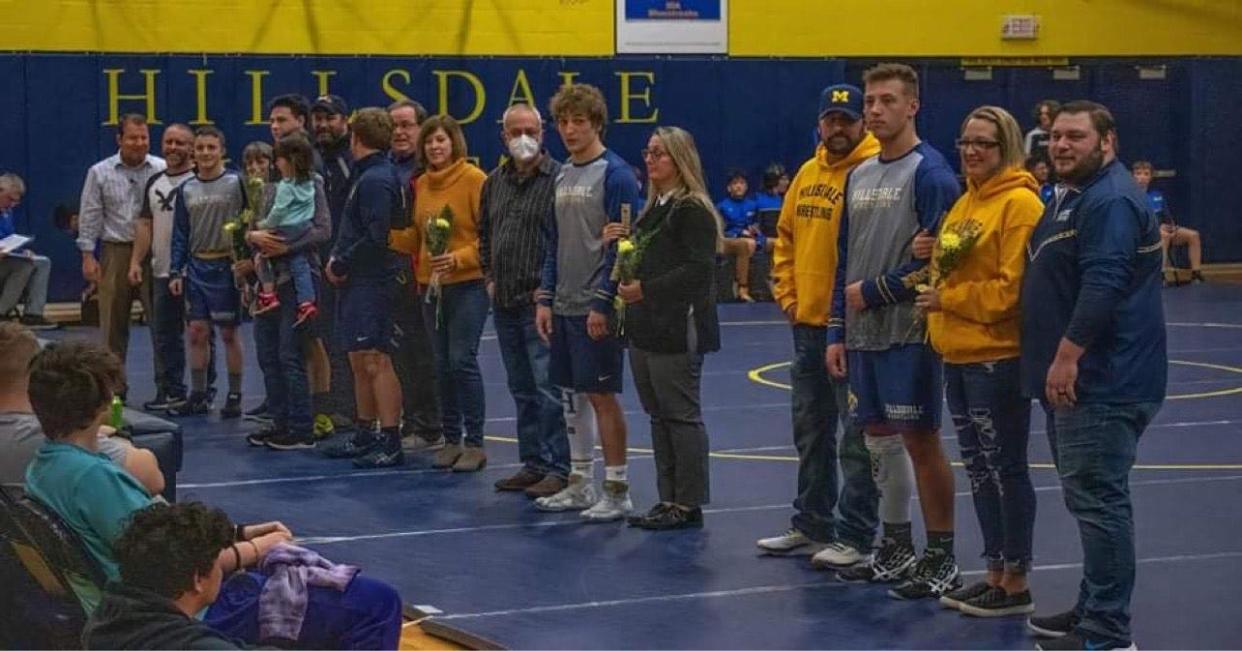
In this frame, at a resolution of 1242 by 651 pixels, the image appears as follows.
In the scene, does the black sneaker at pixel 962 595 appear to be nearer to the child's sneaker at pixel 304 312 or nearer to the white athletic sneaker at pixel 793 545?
the white athletic sneaker at pixel 793 545

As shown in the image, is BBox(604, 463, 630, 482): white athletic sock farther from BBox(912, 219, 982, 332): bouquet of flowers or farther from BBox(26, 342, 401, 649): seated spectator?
BBox(26, 342, 401, 649): seated spectator

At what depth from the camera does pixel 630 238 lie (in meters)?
9.06

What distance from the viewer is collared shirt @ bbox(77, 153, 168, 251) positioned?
44.9 ft

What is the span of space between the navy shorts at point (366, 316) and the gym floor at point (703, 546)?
700 mm

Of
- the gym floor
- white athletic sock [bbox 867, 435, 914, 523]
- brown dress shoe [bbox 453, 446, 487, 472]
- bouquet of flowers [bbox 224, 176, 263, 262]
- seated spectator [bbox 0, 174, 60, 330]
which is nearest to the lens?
the gym floor

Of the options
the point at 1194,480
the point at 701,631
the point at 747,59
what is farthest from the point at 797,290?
the point at 747,59

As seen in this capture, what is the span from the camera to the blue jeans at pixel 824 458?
8211 mm

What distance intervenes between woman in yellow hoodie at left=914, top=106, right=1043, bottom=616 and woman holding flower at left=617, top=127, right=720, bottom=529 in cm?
172

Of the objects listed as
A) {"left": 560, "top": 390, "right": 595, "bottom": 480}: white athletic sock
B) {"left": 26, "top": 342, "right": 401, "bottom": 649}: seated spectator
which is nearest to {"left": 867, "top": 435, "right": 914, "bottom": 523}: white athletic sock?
{"left": 560, "top": 390, "right": 595, "bottom": 480}: white athletic sock

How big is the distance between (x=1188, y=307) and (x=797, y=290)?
503 inches

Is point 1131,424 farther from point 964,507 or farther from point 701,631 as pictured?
point 964,507

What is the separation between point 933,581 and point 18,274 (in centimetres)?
1267

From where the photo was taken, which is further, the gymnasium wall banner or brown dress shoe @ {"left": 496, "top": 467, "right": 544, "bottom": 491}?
the gymnasium wall banner

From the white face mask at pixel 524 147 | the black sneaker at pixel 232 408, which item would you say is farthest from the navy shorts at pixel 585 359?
the black sneaker at pixel 232 408
